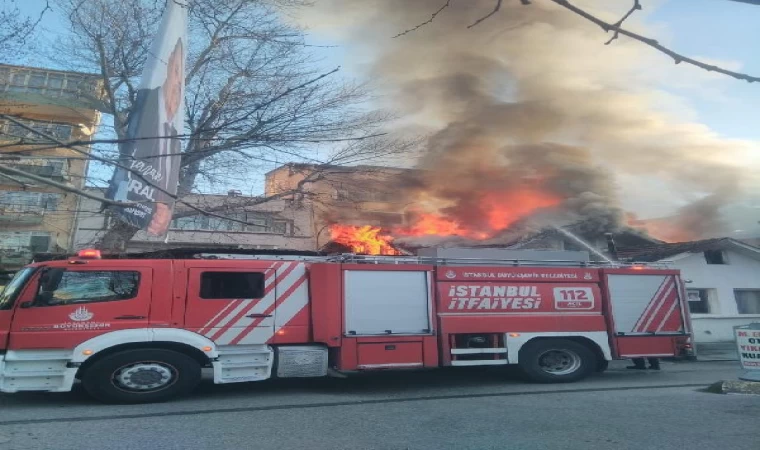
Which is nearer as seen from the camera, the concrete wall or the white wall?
the white wall

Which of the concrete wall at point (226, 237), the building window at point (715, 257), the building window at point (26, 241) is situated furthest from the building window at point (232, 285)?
the building window at point (26, 241)

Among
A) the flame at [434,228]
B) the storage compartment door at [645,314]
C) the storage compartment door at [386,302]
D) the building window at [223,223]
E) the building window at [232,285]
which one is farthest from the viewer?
the flame at [434,228]

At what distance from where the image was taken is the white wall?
17.6 meters

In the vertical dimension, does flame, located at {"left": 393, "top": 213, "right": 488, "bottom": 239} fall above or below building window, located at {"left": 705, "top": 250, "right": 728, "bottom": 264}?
above

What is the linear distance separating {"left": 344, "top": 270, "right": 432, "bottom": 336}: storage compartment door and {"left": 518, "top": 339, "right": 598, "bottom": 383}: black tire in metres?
1.81

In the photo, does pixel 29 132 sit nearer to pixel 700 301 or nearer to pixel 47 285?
pixel 47 285

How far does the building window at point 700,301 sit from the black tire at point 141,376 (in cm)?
1749

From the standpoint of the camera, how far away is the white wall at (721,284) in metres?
17.6

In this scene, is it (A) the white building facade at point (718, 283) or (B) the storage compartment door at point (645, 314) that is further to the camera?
(A) the white building facade at point (718, 283)

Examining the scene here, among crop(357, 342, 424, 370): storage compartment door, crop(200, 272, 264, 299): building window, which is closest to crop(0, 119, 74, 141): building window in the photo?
crop(200, 272, 264, 299): building window

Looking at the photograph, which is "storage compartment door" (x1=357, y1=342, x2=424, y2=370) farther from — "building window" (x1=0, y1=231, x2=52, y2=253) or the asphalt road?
"building window" (x1=0, y1=231, x2=52, y2=253)

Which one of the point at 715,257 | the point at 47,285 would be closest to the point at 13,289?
the point at 47,285

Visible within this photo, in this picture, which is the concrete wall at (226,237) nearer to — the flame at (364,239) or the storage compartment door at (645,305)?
the flame at (364,239)

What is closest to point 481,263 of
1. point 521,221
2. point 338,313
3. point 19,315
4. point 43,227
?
point 338,313
